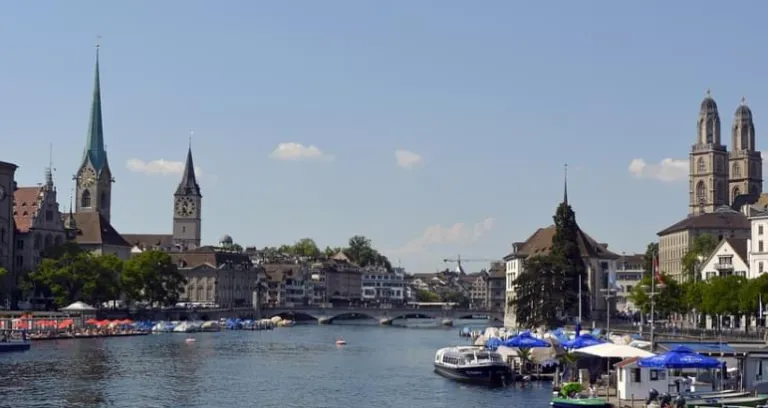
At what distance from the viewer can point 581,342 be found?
3066 inches

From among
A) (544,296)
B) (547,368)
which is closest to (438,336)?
(544,296)

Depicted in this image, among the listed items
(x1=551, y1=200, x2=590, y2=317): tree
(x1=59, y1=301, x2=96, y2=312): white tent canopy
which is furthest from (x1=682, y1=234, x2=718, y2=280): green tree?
(x1=59, y1=301, x2=96, y2=312): white tent canopy

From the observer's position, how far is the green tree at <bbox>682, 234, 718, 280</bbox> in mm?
157875

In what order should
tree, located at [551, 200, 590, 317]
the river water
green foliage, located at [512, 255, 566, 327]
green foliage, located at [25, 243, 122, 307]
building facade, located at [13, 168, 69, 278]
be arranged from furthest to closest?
building facade, located at [13, 168, 69, 278], green foliage, located at [25, 243, 122, 307], tree, located at [551, 200, 590, 317], green foliage, located at [512, 255, 566, 327], the river water

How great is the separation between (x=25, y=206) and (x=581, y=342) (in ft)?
387

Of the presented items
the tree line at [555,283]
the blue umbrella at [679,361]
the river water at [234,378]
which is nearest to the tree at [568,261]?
the tree line at [555,283]

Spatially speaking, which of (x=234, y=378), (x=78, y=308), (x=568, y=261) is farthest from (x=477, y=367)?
(x=78, y=308)

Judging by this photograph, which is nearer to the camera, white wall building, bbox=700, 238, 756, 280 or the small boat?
the small boat

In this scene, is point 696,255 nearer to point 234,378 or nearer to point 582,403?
point 234,378

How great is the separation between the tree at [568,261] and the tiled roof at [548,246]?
108 ft

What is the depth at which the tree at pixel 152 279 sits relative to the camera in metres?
171

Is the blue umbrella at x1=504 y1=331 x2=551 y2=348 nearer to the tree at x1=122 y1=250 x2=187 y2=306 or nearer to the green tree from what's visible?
the green tree

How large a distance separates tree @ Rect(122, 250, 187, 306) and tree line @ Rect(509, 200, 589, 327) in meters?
62.4

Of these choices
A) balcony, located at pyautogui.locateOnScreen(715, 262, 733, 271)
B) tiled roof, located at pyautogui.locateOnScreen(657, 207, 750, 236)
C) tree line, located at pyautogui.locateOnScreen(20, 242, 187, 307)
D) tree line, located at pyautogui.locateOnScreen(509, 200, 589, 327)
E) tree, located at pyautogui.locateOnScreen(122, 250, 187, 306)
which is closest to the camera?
tree line, located at pyautogui.locateOnScreen(509, 200, 589, 327)
